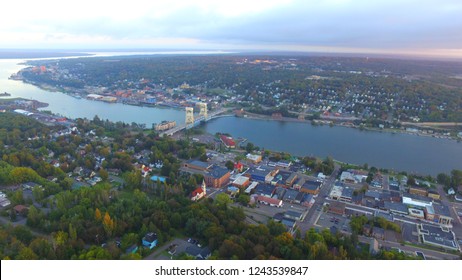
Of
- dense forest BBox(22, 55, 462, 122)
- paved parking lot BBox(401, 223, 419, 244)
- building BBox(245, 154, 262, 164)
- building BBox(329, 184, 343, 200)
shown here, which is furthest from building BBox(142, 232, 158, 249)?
dense forest BBox(22, 55, 462, 122)

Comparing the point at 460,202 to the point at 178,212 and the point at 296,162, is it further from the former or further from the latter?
the point at 178,212

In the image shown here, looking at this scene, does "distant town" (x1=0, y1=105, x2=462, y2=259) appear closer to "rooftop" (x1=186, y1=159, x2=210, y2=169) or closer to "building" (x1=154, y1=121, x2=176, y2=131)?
"rooftop" (x1=186, y1=159, x2=210, y2=169)

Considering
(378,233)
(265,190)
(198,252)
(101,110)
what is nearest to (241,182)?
(265,190)

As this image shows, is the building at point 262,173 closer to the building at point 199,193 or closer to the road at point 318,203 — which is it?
the road at point 318,203

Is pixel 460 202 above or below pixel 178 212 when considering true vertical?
below

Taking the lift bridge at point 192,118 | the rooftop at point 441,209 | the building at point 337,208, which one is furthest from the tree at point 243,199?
the lift bridge at point 192,118

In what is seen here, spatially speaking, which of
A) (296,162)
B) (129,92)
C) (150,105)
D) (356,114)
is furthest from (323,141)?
(129,92)
